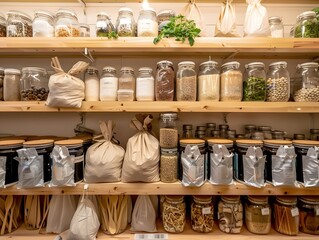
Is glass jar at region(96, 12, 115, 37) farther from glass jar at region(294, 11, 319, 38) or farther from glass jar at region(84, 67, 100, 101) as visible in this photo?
glass jar at region(294, 11, 319, 38)

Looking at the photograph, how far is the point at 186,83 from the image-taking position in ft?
3.86

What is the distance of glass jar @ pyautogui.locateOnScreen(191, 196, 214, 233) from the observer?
1187mm

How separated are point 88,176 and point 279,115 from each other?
1.43 meters

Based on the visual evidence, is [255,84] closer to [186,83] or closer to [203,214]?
[186,83]

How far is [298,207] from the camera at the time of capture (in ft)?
3.99

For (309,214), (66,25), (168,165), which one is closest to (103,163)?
(168,165)

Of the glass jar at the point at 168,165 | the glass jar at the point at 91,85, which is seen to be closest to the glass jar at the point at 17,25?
the glass jar at the point at 91,85

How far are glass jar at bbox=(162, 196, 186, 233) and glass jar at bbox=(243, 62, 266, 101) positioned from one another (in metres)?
0.76

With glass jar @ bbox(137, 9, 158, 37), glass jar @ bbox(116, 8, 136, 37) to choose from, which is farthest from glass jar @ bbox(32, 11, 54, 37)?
glass jar @ bbox(137, 9, 158, 37)

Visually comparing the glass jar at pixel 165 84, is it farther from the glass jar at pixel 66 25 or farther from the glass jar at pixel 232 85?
the glass jar at pixel 66 25

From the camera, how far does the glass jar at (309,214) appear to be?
46.4 inches

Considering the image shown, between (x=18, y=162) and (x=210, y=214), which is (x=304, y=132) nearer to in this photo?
(x=210, y=214)

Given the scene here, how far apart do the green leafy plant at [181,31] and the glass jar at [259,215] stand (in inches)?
39.8

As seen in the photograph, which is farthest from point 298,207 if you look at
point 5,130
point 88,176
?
point 5,130
